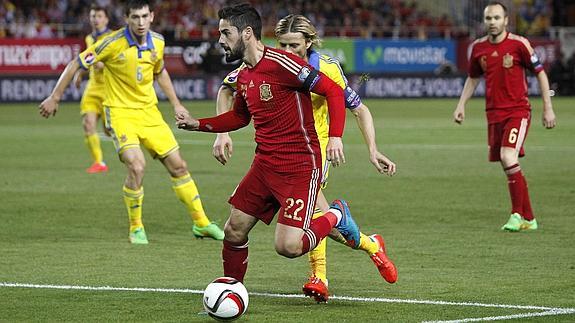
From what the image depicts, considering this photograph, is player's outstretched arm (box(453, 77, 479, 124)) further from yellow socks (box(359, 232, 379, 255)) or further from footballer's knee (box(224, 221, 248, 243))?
footballer's knee (box(224, 221, 248, 243))

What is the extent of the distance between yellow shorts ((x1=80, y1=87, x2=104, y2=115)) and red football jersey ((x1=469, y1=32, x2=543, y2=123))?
7.39 metres

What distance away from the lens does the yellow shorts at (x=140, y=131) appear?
1145 cm

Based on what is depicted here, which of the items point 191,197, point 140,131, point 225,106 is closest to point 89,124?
point 140,131

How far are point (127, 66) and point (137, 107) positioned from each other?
15.8 inches

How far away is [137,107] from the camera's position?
11.7 meters

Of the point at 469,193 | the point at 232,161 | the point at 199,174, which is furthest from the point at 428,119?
the point at 469,193

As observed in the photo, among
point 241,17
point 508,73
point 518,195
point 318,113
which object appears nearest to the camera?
point 241,17

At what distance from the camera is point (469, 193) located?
50.5 ft

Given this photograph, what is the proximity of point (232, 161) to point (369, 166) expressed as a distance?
7.69 ft

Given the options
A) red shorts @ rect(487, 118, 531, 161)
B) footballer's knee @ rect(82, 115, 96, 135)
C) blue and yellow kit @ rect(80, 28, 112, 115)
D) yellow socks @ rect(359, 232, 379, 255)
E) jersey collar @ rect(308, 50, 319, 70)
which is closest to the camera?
jersey collar @ rect(308, 50, 319, 70)

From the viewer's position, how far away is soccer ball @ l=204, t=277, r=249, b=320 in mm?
7305

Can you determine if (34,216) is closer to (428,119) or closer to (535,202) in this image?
(535,202)

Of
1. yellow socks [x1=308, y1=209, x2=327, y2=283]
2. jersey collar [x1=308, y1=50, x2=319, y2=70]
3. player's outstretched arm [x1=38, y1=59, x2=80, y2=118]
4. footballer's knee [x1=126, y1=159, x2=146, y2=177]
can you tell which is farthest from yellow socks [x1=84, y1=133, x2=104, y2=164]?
yellow socks [x1=308, y1=209, x2=327, y2=283]

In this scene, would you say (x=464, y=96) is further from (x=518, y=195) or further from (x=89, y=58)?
(x=89, y=58)
